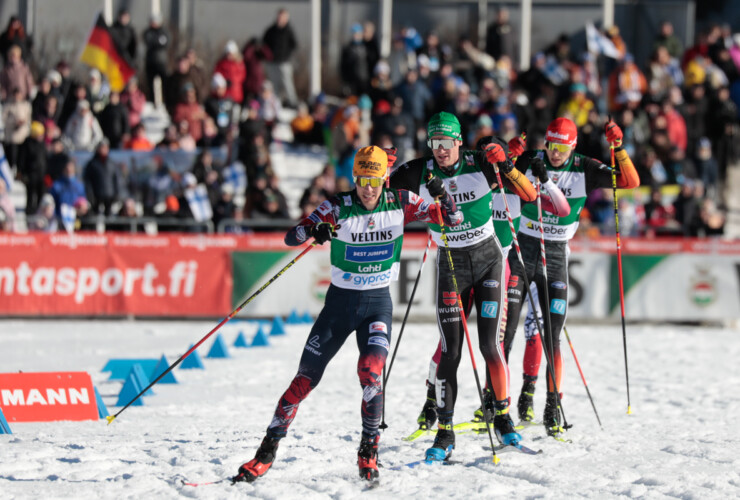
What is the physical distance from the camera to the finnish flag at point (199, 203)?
15852 mm

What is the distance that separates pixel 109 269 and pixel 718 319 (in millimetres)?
9512

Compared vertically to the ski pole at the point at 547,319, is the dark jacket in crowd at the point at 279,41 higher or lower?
higher

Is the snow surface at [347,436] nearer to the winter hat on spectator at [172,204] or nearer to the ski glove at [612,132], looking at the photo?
the ski glove at [612,132]

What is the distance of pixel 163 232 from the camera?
51.3ft

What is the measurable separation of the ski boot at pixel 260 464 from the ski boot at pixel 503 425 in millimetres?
1810

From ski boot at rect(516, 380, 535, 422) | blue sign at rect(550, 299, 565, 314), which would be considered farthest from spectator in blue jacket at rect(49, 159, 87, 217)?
blue sign at rect(550, 299, 565, 314)

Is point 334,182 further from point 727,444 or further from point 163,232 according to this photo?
point 727,444

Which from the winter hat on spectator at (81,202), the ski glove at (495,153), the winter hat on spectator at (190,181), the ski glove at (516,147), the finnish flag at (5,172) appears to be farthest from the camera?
the finnish flag at (5,172)

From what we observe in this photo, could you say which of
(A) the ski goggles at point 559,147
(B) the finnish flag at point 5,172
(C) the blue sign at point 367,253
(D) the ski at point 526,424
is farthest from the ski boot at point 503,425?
(B) the finnish flag at point 5,172

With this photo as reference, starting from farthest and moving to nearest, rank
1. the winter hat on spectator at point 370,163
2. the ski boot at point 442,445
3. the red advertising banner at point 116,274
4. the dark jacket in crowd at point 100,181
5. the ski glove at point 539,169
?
1. the dark jacket in crowd at point 100,181
2. the red advertising banner at point 116,274
3. the ski glove at point 539,169
4. the ski boot at point 442,445
5. the winter hat on spectator at point 370,163

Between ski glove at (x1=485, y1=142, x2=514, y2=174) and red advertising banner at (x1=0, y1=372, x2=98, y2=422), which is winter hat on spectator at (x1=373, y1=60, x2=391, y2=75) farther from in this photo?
ski glove at (x1=485, y1=142, x2=514, y2=174)

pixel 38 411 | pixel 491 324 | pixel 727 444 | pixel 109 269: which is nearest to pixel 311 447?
pixel 491 324

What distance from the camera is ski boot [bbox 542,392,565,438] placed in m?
7.96

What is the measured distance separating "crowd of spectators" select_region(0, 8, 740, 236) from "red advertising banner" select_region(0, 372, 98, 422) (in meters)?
7.43
